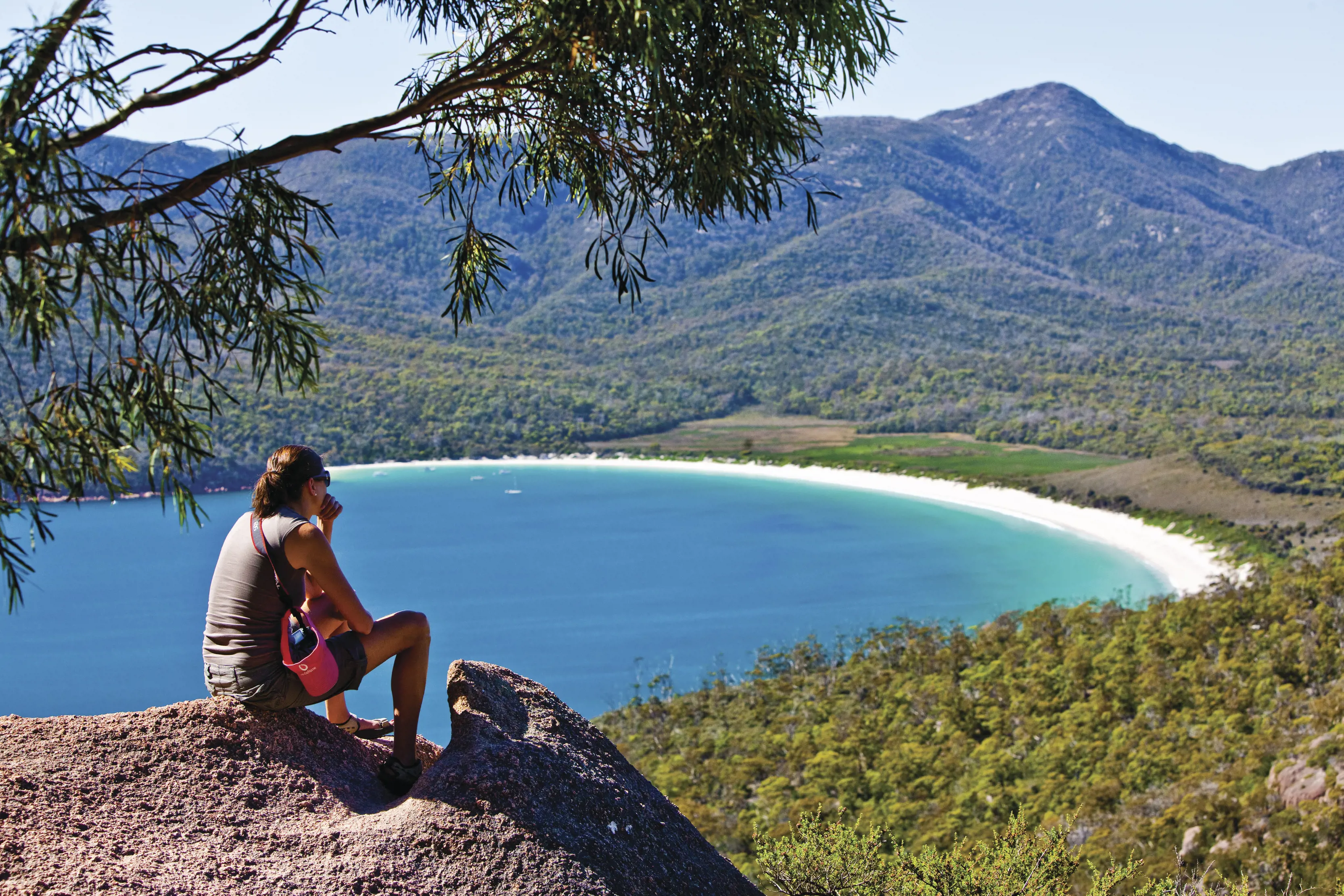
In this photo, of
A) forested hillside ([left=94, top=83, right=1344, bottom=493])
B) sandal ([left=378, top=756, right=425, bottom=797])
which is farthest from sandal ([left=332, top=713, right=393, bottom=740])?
forested hillside ([left=94, top=83, right=1344, bottom=493])

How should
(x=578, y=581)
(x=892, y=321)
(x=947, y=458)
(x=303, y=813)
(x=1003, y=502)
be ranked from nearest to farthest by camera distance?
(x=303, y=813) < (x=578, y=581) < (x=1003, y=502) < (x=947, y=458) < (x=892, y=321)

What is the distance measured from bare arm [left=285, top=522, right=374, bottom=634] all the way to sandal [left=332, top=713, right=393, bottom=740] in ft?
1.78

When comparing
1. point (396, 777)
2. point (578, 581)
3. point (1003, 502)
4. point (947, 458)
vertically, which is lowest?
point (578, 581)

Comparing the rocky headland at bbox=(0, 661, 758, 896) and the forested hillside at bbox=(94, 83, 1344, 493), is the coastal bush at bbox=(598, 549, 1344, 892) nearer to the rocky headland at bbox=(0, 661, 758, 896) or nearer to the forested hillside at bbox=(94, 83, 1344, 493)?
the rocky headland at bbox=(0, 661, 758, 896)

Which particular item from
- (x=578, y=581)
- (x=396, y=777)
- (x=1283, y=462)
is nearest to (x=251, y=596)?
(x=396, y=777)

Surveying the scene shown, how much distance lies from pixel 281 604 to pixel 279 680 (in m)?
0.20

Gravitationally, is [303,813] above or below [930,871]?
above

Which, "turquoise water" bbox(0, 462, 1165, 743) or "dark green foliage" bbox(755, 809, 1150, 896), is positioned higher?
"dark green foliage" bbox(755, 809, 1150, 896)

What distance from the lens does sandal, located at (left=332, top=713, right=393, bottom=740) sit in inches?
128

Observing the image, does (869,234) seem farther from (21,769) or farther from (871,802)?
(21,769)

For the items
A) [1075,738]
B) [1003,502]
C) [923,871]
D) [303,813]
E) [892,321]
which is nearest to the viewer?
[303,813]

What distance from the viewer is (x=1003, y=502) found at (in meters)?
51.6

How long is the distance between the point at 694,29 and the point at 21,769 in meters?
2.77

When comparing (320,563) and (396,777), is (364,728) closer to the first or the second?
(396,777)
